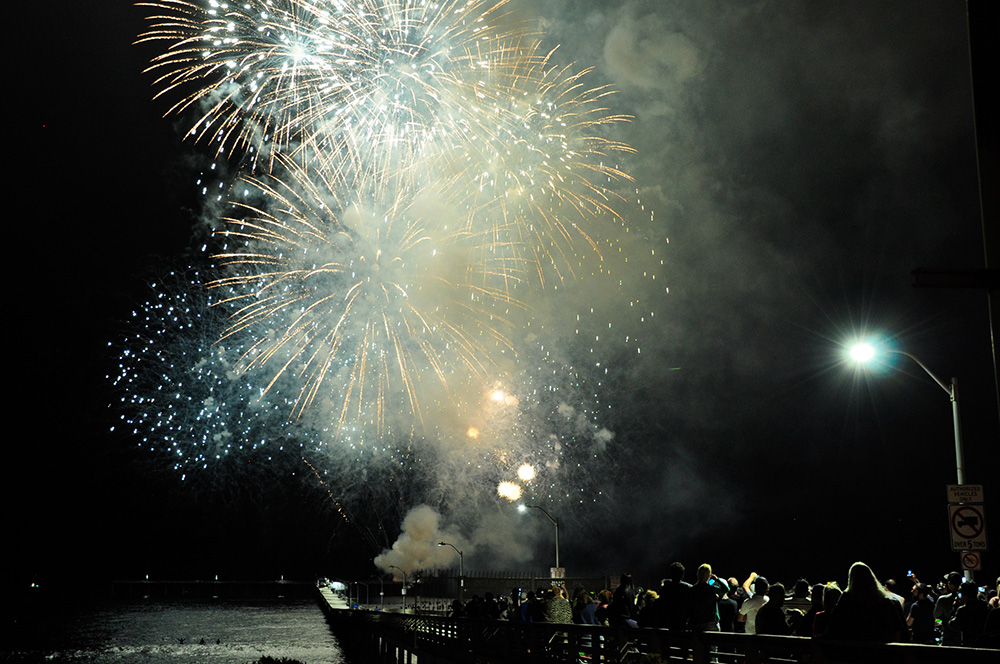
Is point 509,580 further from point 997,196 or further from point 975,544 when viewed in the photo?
point 997,196

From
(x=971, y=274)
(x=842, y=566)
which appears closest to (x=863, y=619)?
(x=971, y=274)

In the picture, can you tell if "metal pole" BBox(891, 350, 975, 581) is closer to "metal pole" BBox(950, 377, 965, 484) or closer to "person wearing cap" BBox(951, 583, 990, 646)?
"metal pole" BBox(950, 377, 965, 484)

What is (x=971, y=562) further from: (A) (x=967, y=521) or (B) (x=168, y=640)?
(B) (x=168, y=640)

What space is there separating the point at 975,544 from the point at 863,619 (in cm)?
659

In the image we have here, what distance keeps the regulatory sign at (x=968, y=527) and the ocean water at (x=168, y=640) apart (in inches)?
1309

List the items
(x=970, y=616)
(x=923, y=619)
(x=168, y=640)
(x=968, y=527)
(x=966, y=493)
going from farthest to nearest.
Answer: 1. (x=168, y=640)
2. (x=966, y=493)
3. (x=968, y=527)
4. (x=923, y=619)
5. (x=970, y=616)

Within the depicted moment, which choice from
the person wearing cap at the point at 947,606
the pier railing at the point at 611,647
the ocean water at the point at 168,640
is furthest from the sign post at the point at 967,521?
the ocean water at the point at 168,640

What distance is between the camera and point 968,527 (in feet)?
40.8

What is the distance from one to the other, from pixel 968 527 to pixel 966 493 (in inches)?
18.8

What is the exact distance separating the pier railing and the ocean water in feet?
56.6

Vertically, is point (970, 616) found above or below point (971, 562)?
below

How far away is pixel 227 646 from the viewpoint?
167 ft

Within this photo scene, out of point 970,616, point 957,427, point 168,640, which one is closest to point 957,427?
point 957,427

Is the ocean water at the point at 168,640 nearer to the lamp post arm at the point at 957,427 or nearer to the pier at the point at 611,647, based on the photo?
the pier at the point at 611,647
